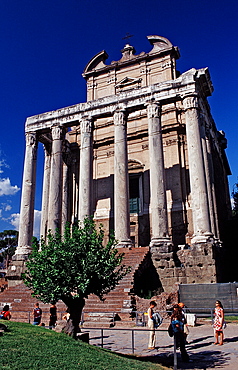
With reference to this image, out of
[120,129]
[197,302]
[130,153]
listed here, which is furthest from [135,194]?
[197,302]

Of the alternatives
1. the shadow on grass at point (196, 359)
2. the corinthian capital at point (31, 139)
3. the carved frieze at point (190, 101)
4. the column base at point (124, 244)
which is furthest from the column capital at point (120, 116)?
the shadow on grass at point (196, 359)

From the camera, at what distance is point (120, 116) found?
2530cm

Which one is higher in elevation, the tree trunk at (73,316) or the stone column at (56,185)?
the stone column at (56,185)

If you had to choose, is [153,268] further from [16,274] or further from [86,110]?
[86,110]

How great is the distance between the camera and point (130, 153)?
29781mm

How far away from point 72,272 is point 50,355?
2.69m

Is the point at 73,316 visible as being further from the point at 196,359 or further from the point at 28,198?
the point at 28,198

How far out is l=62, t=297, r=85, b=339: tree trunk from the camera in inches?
380

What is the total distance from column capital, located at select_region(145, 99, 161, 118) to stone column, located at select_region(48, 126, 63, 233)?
742 centimetres

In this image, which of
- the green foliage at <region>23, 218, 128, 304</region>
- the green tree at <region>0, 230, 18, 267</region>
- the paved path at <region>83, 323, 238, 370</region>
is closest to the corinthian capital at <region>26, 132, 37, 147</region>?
the paved path at <region>83, 323, 238, 370</region>

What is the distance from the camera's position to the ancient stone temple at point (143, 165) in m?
21.1

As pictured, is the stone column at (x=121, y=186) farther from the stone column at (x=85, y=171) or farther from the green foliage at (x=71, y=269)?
the green foliage at (x=71, y=269)

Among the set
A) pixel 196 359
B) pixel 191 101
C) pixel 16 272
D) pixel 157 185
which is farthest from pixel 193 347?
pixel 191 101

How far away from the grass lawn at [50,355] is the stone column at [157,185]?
1293cm
